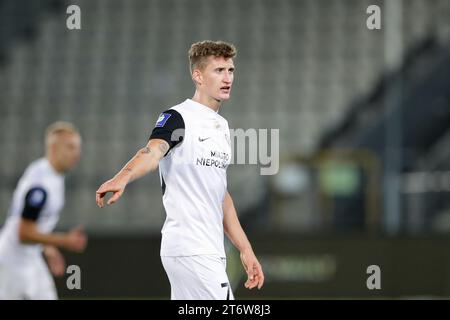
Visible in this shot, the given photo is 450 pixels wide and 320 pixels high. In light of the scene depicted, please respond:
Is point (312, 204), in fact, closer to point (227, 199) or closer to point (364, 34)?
point (364, 34)

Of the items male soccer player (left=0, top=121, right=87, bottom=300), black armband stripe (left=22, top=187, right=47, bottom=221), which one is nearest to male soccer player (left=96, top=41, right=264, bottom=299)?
male soccer player (left=0, top=121, right=87, bottom=300)

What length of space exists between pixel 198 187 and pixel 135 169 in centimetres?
64

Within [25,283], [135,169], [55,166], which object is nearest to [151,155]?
[135,169]

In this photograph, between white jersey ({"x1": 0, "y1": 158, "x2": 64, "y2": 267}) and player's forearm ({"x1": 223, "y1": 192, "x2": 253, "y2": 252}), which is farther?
white jersey ({"x1": 0, "y1": 158, "x2": 64, "y2": 267})

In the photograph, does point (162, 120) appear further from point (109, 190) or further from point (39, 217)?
point (39, 217)

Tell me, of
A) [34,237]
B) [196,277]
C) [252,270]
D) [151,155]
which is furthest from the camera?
[34,237]

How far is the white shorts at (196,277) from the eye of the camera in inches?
193

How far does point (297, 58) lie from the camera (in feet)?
60.4

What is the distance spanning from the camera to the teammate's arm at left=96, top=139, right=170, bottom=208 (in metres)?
4.16

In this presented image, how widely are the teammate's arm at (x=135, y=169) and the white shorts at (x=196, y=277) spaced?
62cm

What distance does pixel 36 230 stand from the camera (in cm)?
820

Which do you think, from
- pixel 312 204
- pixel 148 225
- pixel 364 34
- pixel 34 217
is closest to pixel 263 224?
pixel 312 204

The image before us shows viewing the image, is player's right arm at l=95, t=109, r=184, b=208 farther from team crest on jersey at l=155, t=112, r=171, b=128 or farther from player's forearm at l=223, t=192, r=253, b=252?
player's forearm at l=223, t=192, r=253, b=252
